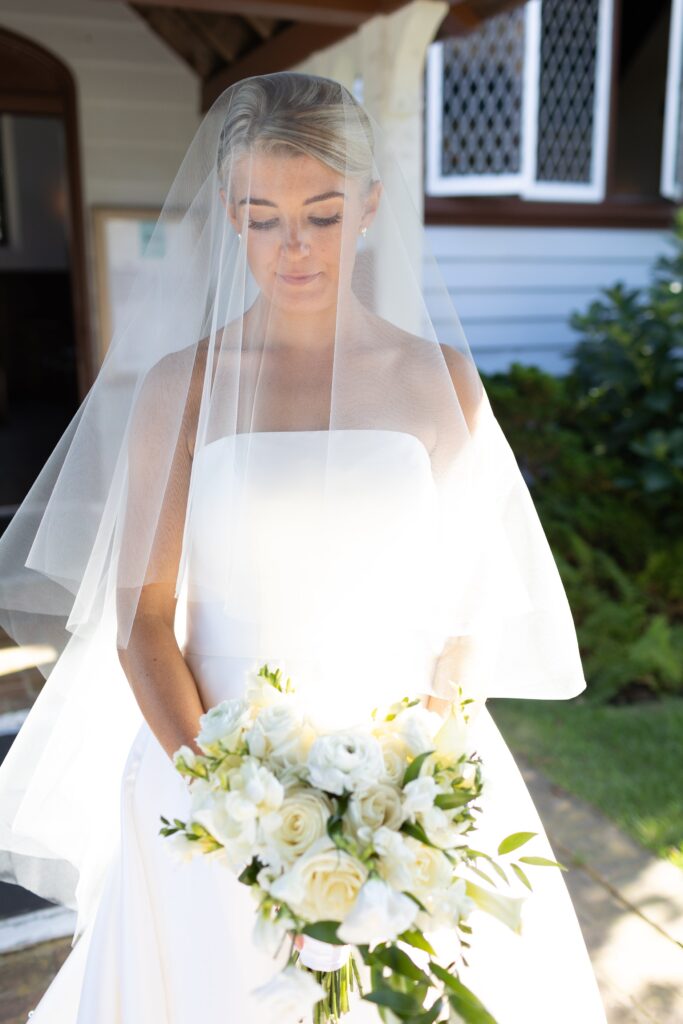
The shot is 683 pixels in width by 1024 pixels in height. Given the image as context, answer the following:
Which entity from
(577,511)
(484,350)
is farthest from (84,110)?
(577,511)

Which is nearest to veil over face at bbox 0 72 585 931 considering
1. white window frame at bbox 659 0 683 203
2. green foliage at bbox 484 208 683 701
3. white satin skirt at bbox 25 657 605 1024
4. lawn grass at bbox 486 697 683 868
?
white satin skirt at bbox 25 657 605 1024

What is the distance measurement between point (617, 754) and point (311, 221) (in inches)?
138

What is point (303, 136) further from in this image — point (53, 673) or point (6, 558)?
point (53, 673)

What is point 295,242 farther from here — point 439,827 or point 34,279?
point 34,279

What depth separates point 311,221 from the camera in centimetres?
174

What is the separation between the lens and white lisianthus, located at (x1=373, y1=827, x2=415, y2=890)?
1224 millimetres

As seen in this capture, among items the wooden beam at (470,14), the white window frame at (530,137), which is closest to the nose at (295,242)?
the wooden beam at (470,14)

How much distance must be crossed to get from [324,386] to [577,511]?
4618 mm

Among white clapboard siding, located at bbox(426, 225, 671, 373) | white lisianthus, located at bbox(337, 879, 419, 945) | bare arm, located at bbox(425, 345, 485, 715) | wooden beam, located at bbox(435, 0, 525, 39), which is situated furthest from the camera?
white clapboard siding, located at bbox(426, 225, 671, 373)

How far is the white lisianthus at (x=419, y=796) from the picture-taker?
1264 mm

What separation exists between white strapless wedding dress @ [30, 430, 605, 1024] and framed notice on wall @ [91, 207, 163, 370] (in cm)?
499

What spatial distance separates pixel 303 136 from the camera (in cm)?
169

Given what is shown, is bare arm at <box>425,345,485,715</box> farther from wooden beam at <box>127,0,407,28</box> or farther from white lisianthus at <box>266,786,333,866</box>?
wooden beam at <box>127,0,407,28</box>

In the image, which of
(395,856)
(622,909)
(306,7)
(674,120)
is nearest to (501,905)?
(395,856)
